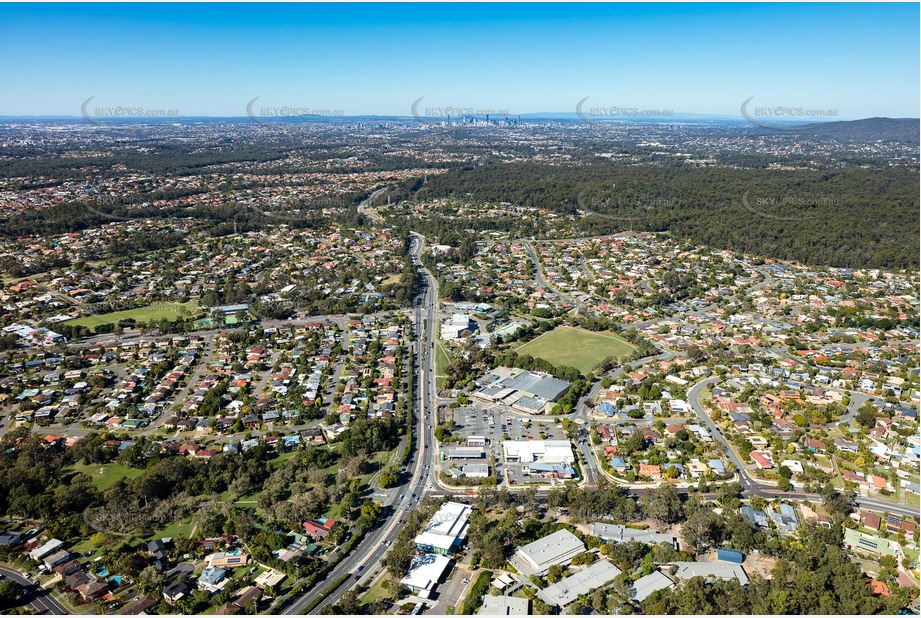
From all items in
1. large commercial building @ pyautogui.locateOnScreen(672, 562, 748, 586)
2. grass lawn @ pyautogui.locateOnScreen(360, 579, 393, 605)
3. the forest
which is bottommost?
grass lawn @ pyautogui.locateOnScreen(360, 579, 393, 605)

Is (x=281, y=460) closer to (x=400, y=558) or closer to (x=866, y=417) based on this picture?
(x=400, y=558)

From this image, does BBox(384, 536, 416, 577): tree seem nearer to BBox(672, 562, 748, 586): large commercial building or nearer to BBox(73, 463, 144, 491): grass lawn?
BBox(672, 562, 748, 586): large commercial building

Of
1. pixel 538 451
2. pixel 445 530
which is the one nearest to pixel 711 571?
pixel 538 451

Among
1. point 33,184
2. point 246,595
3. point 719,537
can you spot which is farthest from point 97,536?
point 33,184

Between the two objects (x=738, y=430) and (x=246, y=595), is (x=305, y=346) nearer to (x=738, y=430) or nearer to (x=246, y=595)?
(x=246, y=595)

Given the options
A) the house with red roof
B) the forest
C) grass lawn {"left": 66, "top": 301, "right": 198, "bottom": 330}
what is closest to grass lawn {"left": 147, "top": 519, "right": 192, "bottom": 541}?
the house with red roof

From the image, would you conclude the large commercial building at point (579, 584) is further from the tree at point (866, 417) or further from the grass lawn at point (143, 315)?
the grass lawn at point (143, 315)
